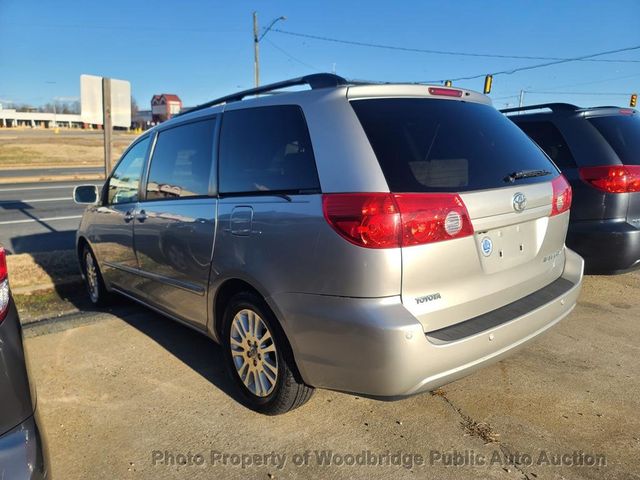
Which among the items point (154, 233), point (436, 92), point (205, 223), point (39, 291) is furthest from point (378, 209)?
point (39, 291)

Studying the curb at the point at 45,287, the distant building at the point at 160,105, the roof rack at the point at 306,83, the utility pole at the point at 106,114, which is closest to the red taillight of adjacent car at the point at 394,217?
the roof rack at the point at 306,83

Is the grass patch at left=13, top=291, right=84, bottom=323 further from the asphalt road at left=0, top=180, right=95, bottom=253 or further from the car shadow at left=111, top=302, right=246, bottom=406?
the asphalt road at left=0, top=180, right=95, bottom=253

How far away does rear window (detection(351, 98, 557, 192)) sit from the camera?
2.40 metres

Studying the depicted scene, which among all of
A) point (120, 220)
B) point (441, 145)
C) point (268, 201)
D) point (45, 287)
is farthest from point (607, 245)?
point (45, 287)

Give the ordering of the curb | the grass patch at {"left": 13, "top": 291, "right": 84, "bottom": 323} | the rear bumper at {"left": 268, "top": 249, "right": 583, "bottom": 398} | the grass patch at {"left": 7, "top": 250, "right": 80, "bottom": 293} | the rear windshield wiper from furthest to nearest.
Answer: the grass patch at {"left": 7, "top": 250, "right": 80, "bottom": 293}, the curb, the grass patch at {"left": 13, "top": 291, "right": 84, "bottom": 323}, the rear windshield wiper, the rear bumper at {"left": 268, "top": 249, "right": 583, "bottom": 398}

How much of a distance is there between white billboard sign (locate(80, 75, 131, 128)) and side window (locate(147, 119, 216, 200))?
13.7ft

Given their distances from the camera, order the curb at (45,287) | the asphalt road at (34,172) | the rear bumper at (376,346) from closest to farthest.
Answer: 1. the rear bumper at (376,346)
2. the curb at (45,287)
3. the asphalt road at (34,172)

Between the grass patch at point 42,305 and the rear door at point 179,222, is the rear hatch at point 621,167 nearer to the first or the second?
the rear door at point 179,222

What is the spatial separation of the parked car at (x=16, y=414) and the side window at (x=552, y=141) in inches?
177

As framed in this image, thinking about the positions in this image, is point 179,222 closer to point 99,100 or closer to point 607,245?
point 607,245

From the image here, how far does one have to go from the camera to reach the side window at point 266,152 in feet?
8.59

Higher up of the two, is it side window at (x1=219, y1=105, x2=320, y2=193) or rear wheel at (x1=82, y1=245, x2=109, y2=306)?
side window at (x1=219, y1=105, x2=320, y2=193)

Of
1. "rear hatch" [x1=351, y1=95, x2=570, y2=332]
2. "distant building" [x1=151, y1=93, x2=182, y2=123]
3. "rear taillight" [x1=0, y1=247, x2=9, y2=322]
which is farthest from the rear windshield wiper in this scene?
"distant building" [x1=151, y1=93, x2=182, y2=123]

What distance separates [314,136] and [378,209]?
1.93 ft
